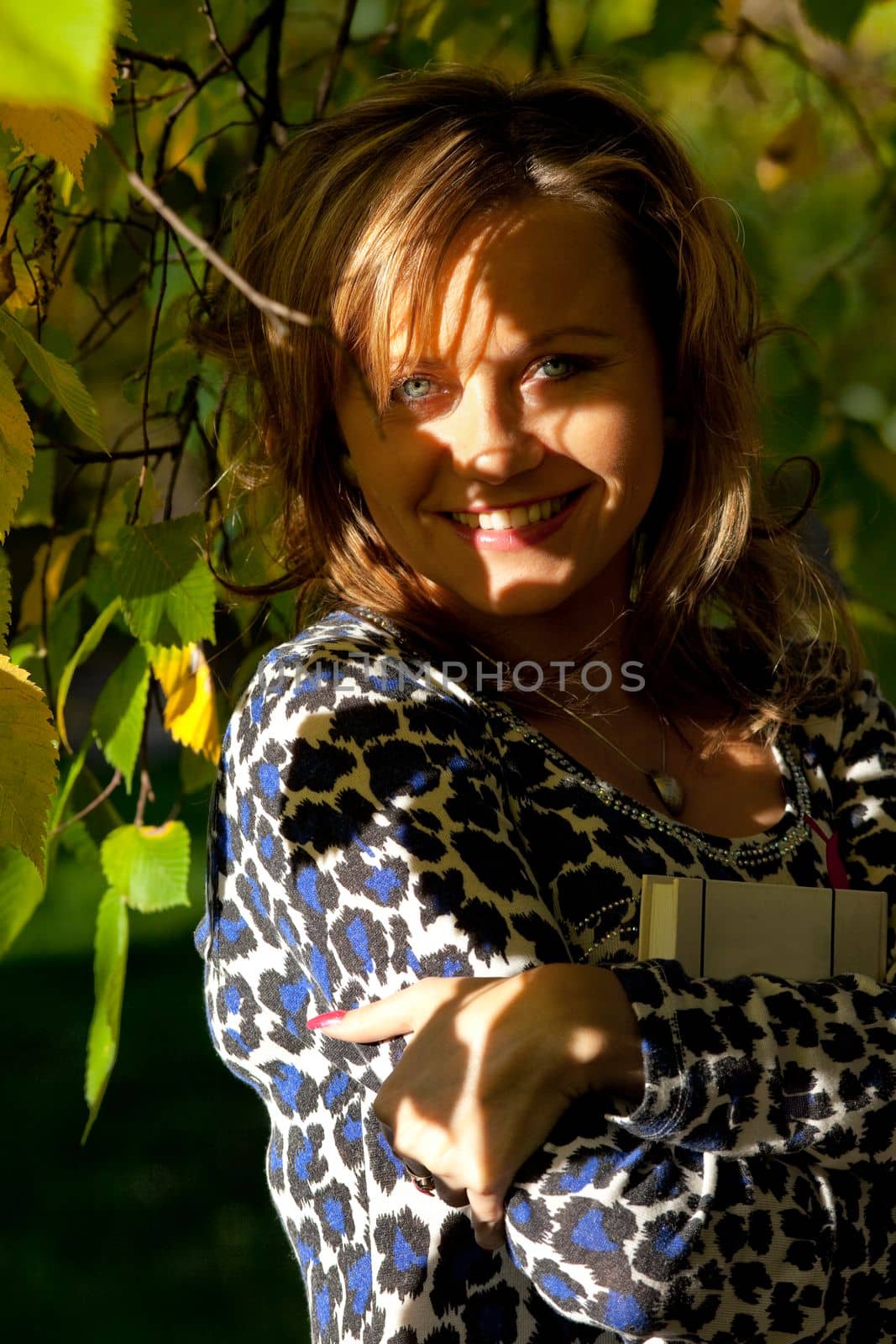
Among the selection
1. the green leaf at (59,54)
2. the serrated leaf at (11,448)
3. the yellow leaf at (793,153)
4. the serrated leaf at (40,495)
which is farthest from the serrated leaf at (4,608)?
the yellow leaf at (793,153)

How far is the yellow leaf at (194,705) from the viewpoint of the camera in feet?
3.92

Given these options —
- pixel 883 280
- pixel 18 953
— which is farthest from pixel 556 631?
pixel 18 953

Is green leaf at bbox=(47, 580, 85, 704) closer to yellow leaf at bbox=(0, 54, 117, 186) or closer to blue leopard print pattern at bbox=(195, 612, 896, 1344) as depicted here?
blue leopard print pattern at bbox=(195, 612, 896, 1344)

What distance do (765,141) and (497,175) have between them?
81 cm

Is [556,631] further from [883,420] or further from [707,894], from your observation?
[883,420]

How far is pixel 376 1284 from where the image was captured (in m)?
0.79

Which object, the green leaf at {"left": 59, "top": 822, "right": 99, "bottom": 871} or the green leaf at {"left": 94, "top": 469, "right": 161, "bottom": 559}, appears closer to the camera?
the green leaf at {"left": 94, "top": 469, "right": 161, "bottom": 559}

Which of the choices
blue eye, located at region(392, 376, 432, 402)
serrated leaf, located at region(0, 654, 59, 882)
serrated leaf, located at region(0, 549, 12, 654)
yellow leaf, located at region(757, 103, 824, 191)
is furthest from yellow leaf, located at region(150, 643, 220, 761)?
yellow leaf, located at region(757, 103, 824, 191)

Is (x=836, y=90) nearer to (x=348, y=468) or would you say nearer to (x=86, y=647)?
(x=348, y=468)

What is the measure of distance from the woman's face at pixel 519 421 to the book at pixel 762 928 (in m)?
0.24

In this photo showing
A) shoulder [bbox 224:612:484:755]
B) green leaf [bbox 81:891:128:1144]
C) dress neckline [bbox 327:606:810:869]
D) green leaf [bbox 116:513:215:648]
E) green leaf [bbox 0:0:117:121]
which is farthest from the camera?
green leaf [bbox 81:891:128:1144]

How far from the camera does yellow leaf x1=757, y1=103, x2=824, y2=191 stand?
61.4 inches

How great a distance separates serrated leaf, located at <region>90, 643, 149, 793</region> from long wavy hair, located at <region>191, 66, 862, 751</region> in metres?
0.11

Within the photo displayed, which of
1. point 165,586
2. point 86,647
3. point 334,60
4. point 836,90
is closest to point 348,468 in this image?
point 165,586
